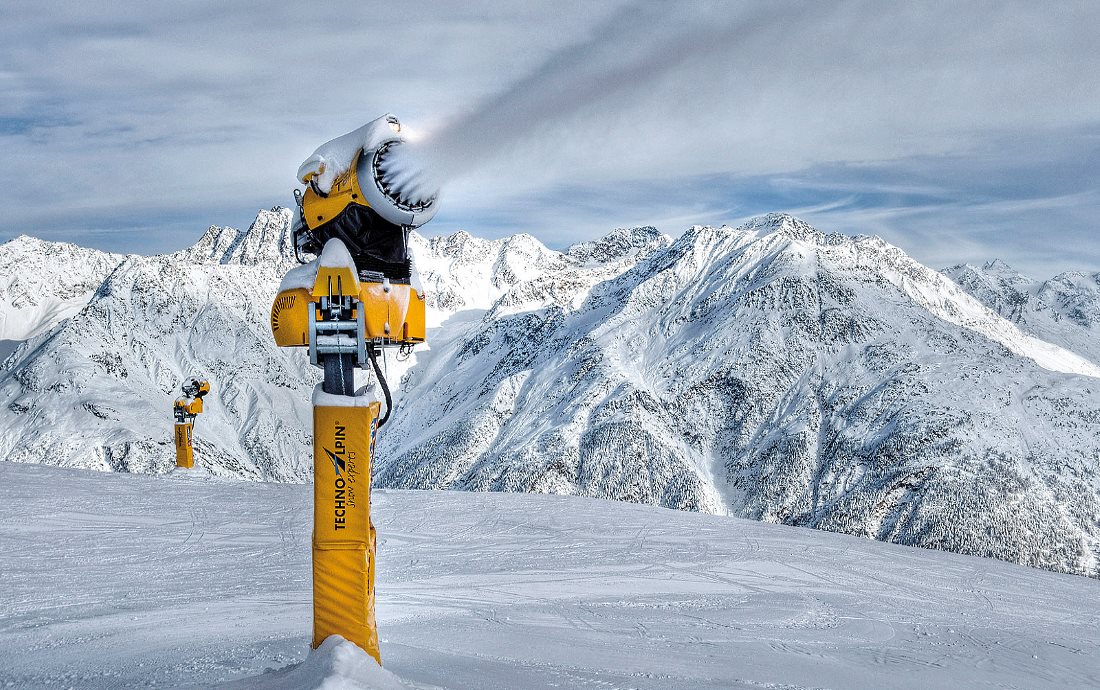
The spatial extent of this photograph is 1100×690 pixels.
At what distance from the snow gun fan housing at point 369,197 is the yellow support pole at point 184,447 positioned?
24242 millimetres

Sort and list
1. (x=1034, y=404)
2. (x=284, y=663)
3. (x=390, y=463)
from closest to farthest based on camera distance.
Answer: (x=284, y=663), (x=1034, y=404), (x=390, y=463)

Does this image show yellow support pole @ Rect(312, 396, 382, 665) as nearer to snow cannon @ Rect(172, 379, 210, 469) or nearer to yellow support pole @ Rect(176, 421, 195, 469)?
yellow support pole @ Rect(176, 421, 195, 469)

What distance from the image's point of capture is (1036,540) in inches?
3076

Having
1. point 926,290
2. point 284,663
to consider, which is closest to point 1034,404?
point 926,290

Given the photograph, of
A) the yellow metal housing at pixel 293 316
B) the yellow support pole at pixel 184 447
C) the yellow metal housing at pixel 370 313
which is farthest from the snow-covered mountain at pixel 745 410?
the yellow metal housing at pixel 293 316

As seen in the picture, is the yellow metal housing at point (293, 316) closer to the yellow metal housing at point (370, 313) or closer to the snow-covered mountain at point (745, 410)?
the yellow metal housing at point (370, 313)

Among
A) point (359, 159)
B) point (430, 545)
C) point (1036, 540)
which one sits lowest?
point (1036, 540)

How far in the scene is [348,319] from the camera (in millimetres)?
6320

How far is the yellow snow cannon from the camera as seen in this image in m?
6.21

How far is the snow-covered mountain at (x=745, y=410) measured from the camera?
289 ft

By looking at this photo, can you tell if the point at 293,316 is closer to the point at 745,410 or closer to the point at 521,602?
the point at 521,602

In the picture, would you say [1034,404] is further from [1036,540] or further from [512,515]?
[512,515]

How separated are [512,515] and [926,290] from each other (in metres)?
166

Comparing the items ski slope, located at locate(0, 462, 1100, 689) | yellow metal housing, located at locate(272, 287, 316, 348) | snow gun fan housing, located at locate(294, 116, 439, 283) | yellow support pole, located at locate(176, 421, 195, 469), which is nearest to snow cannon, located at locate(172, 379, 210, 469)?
yellow support pole, located at locate(176, 421, 195, 469)
